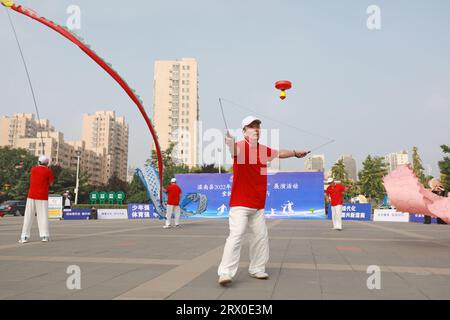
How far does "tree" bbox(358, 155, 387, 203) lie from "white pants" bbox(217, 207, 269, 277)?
56.5m

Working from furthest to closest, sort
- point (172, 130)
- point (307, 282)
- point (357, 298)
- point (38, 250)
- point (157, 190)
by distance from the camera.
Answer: point (172, 130), point (157, 190), point (38, 250), point (307, 282), point (357, 298)

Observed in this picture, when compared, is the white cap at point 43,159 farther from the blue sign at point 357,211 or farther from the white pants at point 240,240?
the blue sign at point 357,211

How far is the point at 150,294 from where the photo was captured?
356cm

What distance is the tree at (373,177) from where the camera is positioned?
56.6 metres

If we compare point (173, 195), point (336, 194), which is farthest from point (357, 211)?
point (173, 195)

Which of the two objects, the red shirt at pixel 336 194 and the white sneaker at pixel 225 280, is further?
the red shirt at pixel 336 194

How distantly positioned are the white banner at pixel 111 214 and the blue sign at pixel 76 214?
118cm

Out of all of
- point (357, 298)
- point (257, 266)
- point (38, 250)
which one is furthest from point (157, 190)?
point (357, 298)

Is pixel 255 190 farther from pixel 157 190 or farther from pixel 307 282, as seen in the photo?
pixel 157 190

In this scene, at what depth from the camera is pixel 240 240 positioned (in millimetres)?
4273

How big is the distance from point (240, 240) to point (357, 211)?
76.9ft

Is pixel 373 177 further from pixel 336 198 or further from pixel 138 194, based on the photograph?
pixel 336 198

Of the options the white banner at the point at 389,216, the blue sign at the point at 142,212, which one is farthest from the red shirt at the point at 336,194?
the blue sign at the point at 142,212
